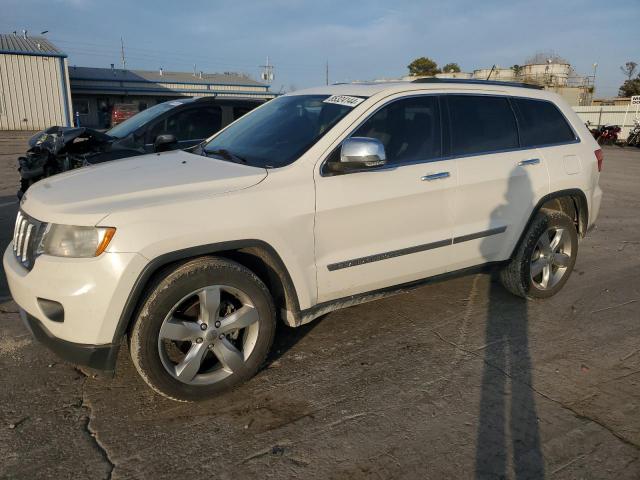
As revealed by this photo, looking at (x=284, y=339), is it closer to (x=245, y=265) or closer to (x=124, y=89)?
(x=245, y=265)

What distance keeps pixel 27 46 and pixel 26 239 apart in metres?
31.9

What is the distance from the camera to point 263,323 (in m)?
3.15

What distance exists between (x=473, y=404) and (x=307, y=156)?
1.82 m

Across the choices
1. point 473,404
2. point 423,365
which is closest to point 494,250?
point 423,365

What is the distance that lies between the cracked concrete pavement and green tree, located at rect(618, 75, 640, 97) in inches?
2436

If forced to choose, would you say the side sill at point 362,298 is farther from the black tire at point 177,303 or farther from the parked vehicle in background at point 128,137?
the parked vehicle in background at point 128,137

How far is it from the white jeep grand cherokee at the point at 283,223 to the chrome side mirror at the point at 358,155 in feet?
0.04

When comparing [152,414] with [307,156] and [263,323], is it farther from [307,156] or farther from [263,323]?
[307,156]

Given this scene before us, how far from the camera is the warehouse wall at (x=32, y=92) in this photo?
27.3 m

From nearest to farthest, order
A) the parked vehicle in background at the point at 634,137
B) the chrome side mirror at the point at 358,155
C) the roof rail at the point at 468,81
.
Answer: the chrome side mirror at the point at 358,155 → the roof rail at the point at 468,81 → the parked vehicle in background at the point at 634,137

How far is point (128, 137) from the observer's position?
677 centimetres

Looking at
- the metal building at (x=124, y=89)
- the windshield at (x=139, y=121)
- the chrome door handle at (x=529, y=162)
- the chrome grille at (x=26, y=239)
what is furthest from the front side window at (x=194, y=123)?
the metal building at (x=124, y=89)

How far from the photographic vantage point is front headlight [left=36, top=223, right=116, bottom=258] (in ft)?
8.55

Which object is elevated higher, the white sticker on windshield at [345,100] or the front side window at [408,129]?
the white sticker on windshield at [345,100]
